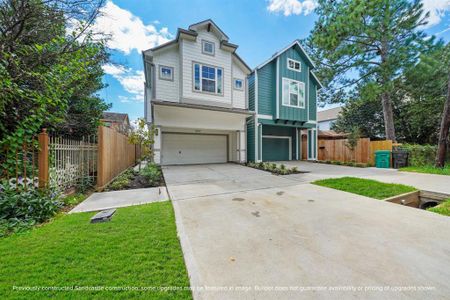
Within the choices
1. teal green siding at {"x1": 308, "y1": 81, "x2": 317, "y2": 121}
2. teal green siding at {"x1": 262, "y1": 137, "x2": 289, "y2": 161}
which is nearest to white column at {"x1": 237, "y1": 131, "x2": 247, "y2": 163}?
teal green siding at {"x1": 262, "y1": 137, "x2": 289, "y2": 161}

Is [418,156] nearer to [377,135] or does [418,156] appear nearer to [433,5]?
[433,5]

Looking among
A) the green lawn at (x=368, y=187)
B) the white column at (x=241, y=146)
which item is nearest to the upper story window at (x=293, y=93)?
the white column at (x=241, y=146)

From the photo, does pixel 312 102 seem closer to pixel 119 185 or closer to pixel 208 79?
pixel 208 79

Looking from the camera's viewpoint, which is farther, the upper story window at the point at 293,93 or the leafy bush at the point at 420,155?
the upper story window at the point at 293,93

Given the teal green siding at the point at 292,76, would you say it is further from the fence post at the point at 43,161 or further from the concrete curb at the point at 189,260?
the fence post at the point at 43,161

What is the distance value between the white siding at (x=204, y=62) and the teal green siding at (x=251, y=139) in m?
2.03

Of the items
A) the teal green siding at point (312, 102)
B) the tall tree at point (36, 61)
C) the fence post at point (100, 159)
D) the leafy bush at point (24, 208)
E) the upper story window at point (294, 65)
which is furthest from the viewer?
the teal green siding at point (312, 102)

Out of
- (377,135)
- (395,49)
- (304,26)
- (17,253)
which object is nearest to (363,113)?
(377,135)

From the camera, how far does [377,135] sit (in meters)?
18.9

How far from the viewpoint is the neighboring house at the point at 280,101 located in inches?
470

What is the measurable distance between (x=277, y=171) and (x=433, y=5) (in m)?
13.0

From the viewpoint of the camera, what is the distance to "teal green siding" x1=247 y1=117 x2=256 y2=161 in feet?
38.9

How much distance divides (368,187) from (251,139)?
7463mm

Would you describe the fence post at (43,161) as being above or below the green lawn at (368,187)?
above
